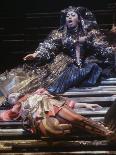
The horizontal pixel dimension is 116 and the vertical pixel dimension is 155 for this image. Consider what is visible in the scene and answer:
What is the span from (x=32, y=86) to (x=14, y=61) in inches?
49.5

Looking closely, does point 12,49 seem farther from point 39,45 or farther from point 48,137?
point 48,137

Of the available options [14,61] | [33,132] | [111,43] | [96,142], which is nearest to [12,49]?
[14,61]

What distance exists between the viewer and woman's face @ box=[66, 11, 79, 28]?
7.58 m

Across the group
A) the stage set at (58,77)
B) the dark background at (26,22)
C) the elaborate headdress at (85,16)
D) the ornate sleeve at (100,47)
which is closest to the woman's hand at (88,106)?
the stage set at (58,77)

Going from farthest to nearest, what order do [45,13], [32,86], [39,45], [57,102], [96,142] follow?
[45,13]
[39,45]
[32,86]
[57,102]
[96,142]

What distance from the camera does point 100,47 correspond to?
292 inches

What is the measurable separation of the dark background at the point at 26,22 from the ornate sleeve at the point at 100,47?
81cm

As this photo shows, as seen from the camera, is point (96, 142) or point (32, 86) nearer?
point (96, 142)

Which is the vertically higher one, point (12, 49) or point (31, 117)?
point (12, 49)

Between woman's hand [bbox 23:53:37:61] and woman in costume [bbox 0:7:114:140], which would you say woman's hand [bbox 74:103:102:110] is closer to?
woman in costume [bbox 0:7:114:140]

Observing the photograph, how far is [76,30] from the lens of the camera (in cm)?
757

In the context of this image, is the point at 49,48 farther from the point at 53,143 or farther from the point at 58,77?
the point at 53,143

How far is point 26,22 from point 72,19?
1.15m

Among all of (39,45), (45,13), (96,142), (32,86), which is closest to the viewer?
(96,142)
